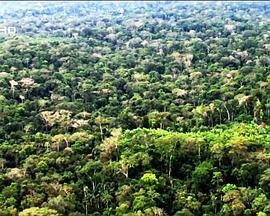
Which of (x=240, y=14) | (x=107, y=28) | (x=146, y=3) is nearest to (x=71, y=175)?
(x=107, y=28)

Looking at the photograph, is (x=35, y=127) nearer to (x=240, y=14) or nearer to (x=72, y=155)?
(x=72, y=155)

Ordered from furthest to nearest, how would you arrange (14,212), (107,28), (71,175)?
(107,28), (71,175), (14,212)

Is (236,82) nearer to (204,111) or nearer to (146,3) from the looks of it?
(204,111)

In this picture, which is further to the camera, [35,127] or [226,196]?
[35,127]

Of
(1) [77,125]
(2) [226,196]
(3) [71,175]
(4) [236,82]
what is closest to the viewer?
(2) [226,196]

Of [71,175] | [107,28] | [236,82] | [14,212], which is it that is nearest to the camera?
[14,212]

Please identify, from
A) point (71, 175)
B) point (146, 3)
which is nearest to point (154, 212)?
point (71, 175)
